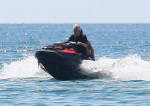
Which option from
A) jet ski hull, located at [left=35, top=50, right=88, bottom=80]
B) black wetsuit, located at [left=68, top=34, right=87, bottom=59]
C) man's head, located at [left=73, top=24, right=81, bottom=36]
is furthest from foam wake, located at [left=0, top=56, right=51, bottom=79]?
man's head, located at [left=73, top=24, right=81, bottom=36]

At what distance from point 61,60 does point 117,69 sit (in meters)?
2.23

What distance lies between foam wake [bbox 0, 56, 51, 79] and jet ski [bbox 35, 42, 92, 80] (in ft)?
6.20

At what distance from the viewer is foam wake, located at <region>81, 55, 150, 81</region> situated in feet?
55.2

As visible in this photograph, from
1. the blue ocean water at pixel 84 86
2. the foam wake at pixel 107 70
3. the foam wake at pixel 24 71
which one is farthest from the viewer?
the foam wake at pixel 24 71

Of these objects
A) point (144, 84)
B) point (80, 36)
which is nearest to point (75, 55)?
point (80, 36)

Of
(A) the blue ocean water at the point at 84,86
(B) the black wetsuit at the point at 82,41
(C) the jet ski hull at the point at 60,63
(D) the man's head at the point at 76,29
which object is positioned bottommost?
(A) the blue ocean water at the point at 84,86

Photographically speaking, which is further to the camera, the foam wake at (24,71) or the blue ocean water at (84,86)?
the foam wake at (24,71)

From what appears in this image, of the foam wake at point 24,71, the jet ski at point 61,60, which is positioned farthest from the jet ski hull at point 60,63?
the foam wake at point 24,71

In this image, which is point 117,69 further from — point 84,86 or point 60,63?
point 84,86

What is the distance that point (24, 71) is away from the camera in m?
18.9

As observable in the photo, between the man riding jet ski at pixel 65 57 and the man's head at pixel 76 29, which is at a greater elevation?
the man's head at pixel 76 29

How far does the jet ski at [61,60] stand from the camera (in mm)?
16172

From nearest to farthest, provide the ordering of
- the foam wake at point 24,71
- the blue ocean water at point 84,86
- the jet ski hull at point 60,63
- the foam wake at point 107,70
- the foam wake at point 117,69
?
the blue ocean water at point 84,86
the jet ski hull at point 60,63
the foam wake at point 117,69
the foam wake at point 107,70
the foam wake at point 24,71

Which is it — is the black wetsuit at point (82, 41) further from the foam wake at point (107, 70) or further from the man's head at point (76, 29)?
the foam wake at point (107, 70)
